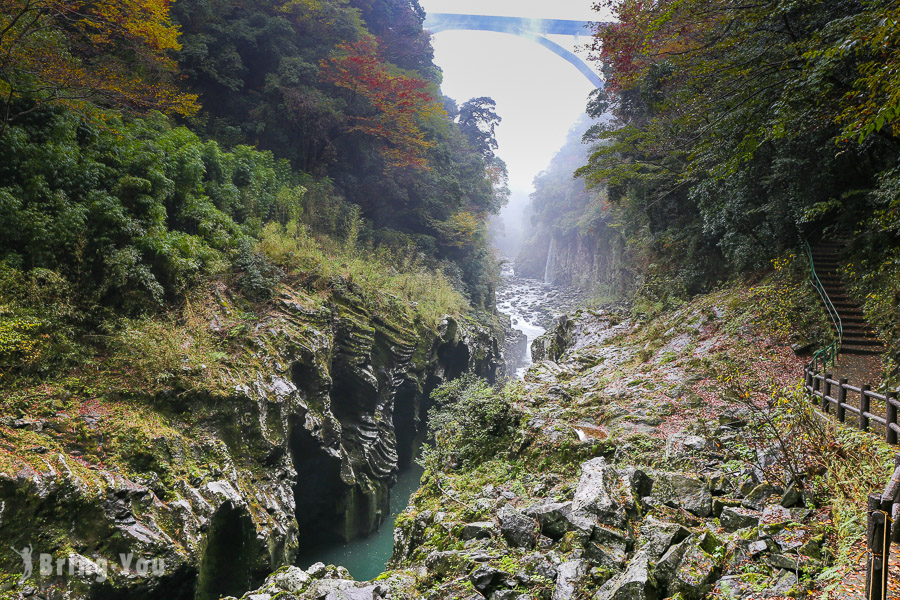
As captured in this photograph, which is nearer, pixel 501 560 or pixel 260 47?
pixel 501 560

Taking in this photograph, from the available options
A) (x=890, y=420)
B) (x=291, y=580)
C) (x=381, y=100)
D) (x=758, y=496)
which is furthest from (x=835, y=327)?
(x=381, y=100)

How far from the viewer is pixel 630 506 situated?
4.41 m

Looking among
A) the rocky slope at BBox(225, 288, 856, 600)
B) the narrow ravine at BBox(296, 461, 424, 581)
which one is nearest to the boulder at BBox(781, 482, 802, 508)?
the rocky slope at BBox(225, 288, 856, 600)

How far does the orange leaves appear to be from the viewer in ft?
52.4

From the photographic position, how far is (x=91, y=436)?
586cm

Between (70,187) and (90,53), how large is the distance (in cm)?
622

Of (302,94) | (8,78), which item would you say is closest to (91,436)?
(8,78)

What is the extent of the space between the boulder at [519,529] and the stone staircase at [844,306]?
669 cm

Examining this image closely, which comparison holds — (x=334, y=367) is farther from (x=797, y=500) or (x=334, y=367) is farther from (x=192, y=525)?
(x=797, y=500)

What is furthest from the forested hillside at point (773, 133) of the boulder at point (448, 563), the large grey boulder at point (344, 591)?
the large grey boulder at point (344, 591)

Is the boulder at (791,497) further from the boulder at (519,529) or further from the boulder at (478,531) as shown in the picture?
the boulder at (478,531)

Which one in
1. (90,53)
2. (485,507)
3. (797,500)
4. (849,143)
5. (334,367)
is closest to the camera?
(797,500)

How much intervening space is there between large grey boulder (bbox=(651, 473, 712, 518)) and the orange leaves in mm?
16004

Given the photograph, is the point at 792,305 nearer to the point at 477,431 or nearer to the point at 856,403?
the point at 856,403
